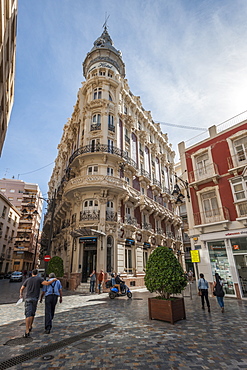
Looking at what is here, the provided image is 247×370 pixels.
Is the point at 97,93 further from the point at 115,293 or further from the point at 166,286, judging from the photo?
the point at 166,286

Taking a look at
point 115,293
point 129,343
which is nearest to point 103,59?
point 115,293

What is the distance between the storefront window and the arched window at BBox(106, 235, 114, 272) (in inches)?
351

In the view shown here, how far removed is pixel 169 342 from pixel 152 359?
1.13 metres

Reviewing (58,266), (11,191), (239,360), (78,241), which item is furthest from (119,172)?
(11,191)

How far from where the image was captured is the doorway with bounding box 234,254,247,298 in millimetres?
12180

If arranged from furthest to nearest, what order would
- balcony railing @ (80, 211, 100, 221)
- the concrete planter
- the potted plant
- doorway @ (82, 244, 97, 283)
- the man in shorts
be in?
balcony railing @ (80, 211, 100, 221)
doorway @ (82, 244, 97, 283)
the potted plant
the concrete planter
the man in shorts

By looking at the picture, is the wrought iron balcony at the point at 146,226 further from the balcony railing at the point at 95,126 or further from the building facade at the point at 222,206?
the balcony railing at the point at 95,126

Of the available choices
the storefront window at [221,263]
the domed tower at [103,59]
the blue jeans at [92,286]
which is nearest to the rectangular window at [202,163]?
the storefront window at [221,263]

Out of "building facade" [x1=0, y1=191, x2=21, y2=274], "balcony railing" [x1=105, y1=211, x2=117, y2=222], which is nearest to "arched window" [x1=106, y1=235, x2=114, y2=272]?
"balcony railing" [x1=105, y1=211, x2=117, y2=222]

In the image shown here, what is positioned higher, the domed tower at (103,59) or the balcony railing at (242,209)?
the domed tower at (103,59)

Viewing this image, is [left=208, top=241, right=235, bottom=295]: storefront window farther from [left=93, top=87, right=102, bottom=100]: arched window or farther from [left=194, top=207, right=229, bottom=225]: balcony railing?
[left=93, top=87, right=102, bottom=100]: arched window

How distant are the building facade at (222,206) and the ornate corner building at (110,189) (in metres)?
7.71

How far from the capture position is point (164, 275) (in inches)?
293

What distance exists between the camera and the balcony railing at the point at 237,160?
45.4 ft
